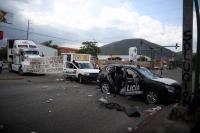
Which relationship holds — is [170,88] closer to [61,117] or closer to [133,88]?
[133,88]

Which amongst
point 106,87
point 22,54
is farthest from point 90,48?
point 106,87

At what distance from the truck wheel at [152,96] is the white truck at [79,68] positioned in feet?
20.1

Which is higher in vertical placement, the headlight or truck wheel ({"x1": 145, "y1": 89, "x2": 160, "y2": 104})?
the headlight

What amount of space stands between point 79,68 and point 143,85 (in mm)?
7301

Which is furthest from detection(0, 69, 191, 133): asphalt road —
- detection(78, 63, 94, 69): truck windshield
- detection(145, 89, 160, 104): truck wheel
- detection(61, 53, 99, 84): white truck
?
detection(78, 63, 94, 69): truck windshield

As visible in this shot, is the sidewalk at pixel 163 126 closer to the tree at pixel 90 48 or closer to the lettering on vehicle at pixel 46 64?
the lettering on vehicle at pixel 46 64

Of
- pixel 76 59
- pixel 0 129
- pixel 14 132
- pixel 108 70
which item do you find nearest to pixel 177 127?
pixel 14 132

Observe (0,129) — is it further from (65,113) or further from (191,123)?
(191,123)

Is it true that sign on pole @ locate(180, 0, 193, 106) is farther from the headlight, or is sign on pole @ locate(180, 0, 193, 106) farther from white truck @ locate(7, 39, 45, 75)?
white truck @ locate(7, 39, 45, 75)

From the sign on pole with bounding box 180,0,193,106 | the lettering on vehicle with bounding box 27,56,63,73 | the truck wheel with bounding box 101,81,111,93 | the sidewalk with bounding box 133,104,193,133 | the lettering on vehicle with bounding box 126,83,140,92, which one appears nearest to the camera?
the sidewalk with bounding box 133,104,193,133

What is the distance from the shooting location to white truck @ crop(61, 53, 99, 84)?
12734 millimetres

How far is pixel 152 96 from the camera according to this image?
7148 millimetres

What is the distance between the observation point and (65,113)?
Result: 568cm

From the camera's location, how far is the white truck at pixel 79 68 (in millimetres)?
12734
